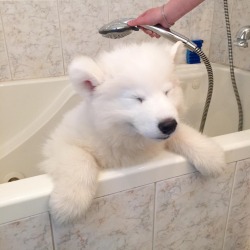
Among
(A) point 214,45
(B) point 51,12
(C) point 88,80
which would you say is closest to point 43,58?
(B) point 51,12

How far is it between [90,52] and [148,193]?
1.00 m

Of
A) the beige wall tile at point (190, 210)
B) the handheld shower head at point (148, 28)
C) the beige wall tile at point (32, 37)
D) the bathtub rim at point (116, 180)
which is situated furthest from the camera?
the beige wall tile at point (32, 37)

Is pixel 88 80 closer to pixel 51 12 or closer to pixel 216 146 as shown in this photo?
pixel 216 146

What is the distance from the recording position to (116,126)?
64 centimetres

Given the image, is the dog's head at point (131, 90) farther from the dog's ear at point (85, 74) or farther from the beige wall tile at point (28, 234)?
the beige wall tile at point (28, 234)

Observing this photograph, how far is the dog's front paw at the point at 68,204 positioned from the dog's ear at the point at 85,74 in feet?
0.77

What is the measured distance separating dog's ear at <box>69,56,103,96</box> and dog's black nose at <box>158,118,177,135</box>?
185 mm

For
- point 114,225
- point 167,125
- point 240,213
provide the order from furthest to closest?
→ point 240,213 < point 114,225 < point 167,125

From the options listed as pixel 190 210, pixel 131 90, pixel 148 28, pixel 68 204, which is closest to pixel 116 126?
pixel 131 90

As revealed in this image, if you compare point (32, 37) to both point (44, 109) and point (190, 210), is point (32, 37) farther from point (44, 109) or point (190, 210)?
point (190, 210)

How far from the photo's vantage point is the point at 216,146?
28.4 inches

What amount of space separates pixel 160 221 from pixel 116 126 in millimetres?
287

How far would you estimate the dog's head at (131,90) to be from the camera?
0.57 metres

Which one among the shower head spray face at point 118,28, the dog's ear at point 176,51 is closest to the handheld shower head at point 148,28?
the shower head spray face at point 118,28
